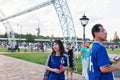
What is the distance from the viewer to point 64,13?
185 ft

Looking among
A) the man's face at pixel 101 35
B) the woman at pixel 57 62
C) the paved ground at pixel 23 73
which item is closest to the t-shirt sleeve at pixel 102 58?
the man's face at pixel 101 35

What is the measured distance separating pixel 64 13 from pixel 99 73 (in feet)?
168

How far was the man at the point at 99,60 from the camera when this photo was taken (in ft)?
16.6

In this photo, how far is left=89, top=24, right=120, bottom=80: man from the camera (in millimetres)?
5075

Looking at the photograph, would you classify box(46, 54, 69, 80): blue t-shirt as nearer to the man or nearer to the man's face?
the man

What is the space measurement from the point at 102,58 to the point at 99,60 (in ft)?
0.20

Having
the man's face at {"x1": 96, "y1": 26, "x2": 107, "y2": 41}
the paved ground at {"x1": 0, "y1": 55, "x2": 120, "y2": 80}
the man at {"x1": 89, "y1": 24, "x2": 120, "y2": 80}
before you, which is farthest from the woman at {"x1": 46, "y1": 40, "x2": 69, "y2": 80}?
the paved ground at {"x1": 0, "y1": 55, "x2": 120, "y2": 80}

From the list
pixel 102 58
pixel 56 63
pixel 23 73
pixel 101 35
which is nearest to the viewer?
pixel 102 58

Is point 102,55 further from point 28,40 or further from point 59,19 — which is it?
point 28,40

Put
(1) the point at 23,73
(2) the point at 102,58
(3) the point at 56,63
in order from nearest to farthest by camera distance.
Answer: (2) the point at 102,58 → (3) the point at 56,63 → (1) the point at 23,73

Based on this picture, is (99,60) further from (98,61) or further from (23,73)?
(23,73)

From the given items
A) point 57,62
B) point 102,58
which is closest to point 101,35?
point 102,58

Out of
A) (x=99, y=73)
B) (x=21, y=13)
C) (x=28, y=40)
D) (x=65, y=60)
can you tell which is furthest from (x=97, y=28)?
(x=28, y=40)

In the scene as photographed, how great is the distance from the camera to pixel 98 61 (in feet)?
16.9
